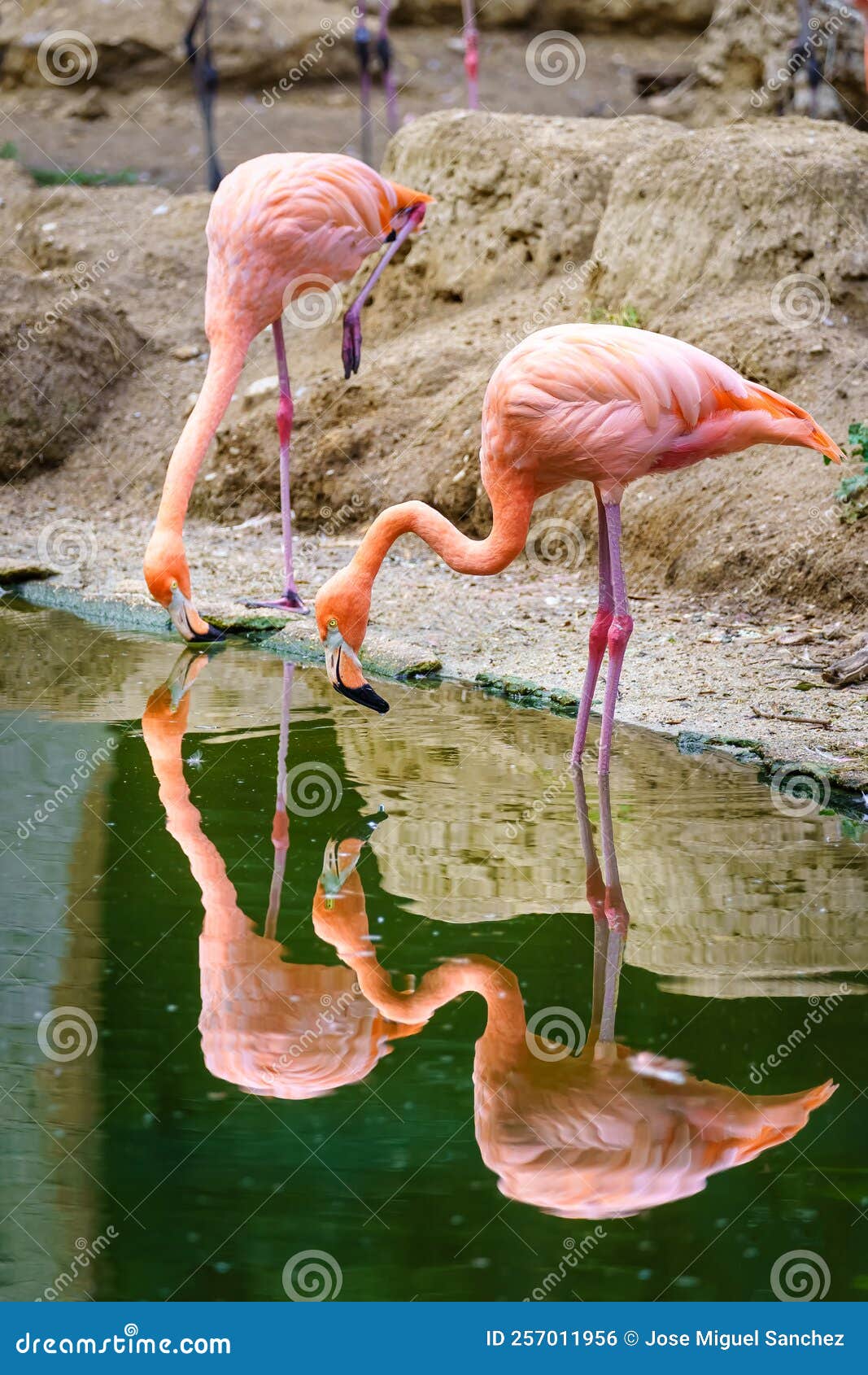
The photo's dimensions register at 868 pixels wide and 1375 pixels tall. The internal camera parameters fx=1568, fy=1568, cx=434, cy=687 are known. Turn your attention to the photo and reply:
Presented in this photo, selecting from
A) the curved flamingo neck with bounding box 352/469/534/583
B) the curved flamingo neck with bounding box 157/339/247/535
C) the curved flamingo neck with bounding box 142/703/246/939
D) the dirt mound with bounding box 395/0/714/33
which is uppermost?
the dirt mound with bounding box 395/0/714/33

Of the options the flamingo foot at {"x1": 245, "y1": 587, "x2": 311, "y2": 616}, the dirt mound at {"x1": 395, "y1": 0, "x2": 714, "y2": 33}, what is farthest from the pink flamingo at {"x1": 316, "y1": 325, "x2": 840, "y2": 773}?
the dirt mound at {"x1": 395, "y1": 0, "x2": 714, "y2": 33}

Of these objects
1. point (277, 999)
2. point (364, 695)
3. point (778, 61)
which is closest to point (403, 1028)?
point (277, 999)

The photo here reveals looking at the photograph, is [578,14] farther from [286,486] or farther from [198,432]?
[198,432]

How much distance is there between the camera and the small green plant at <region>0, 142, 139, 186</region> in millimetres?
13594

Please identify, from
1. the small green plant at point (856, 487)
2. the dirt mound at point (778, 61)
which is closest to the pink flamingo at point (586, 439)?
the small green plant at point (856, 487)

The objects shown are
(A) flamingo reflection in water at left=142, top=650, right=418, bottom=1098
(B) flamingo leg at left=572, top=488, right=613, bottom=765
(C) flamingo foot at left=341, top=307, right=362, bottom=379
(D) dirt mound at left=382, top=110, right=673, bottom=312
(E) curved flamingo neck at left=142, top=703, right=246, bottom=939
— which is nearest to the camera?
(A) flamingo reflection in water at left=142, top=650, right=418, bottom=1098

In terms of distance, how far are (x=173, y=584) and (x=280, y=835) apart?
4.52 ft

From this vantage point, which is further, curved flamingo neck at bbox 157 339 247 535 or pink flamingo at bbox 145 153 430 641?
pink flamingo at bbox 145 153 430 641

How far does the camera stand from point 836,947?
3.62 meters

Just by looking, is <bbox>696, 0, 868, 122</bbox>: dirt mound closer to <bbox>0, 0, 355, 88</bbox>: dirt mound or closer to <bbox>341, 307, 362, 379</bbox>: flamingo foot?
<bbox>0, 0, 355, 88</bbox>: dirt mound

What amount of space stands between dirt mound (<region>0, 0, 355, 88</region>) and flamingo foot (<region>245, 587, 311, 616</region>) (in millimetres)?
10850

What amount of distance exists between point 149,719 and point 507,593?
2.45 metres

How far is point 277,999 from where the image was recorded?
3490mm

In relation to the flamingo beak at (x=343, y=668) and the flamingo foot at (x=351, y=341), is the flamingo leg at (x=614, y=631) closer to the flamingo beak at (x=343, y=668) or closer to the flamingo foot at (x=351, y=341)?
the flamingo beak at (x=343, y=668)
